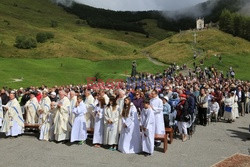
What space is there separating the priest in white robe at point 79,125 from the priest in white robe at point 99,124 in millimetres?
532

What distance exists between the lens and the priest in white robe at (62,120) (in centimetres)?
1296

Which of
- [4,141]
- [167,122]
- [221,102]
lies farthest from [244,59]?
[4,141]

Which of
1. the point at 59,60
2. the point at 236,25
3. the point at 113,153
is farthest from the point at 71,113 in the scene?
the point at 236,25

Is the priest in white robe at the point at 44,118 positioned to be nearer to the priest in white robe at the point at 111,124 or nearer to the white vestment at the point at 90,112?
the white vestment at the point at 90,112

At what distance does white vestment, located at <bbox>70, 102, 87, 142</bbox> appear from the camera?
12.8 meters

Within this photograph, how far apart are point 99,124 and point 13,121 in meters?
4.13

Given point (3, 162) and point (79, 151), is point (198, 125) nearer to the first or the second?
point (79, 151)

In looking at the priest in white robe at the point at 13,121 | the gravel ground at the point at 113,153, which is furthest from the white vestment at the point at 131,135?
the priest in white robe at the point at 13,121

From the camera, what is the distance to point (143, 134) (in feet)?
38.3

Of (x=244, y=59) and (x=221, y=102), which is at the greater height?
(x=244, y=59)

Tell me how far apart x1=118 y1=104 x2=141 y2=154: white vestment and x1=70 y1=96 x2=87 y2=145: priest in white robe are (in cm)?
181

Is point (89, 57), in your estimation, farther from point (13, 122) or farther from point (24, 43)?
point (13, 122)

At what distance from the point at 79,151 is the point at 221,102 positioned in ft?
35.9

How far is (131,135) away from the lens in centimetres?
1197
